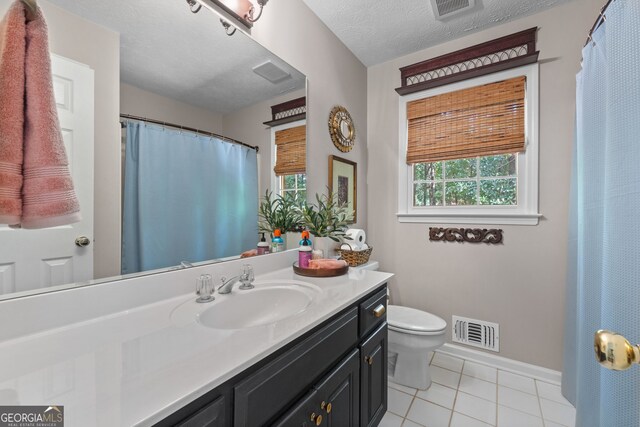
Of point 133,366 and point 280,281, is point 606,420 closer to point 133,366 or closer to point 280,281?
point 280,281

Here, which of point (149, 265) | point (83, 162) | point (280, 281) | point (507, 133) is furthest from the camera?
point (507, 133)

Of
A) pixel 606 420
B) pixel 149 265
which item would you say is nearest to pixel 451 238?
pixel 606 420

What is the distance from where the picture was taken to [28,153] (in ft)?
1.85

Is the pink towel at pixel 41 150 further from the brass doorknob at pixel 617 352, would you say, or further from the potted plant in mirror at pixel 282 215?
the brass doorknob at pixel 617 352

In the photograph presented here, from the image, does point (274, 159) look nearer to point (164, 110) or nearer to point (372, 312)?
point (164, 110)

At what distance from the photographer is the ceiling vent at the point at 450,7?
166cm

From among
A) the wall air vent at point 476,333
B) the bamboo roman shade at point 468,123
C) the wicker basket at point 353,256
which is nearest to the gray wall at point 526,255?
the wall air vent at point 476,333

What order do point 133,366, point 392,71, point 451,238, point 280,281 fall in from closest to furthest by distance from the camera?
point 133,366 < point 280,281 < point 451,238 < point 392,71

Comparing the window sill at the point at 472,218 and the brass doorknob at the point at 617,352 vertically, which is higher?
the window sill at the point at 472,218

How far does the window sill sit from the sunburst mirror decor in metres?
0.74

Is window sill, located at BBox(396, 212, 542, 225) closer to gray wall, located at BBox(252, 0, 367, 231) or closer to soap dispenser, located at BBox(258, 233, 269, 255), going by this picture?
gray wall, located at BBox(252, 0, 367, 231)

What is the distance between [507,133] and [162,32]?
2.07m

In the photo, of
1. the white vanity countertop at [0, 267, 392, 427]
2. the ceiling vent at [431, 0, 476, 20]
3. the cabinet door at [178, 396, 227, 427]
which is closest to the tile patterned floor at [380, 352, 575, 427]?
the white vanity countertop at [0, 267, 392, 427]

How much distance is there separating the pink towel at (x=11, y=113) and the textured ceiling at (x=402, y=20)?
161 centimetres
